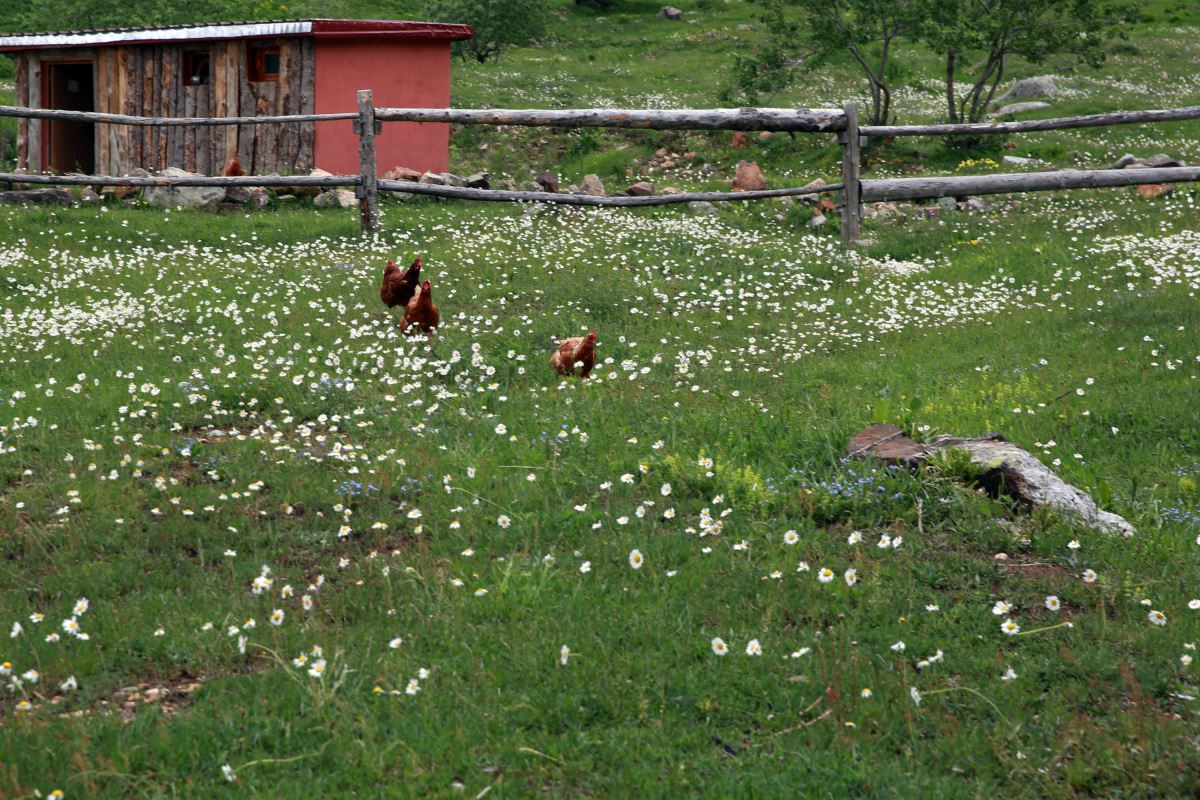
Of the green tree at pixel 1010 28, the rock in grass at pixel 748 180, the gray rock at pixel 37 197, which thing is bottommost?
the gray rock at pixel 37 197

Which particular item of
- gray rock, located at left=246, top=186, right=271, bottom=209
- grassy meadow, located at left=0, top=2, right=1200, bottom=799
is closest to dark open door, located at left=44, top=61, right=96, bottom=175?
gray rock, located at left=246, top=186, right=271, bottom=209

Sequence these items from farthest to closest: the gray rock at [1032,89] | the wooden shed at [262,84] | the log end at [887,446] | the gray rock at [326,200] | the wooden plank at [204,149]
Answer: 1. the gray rock at [1032,89]
2. the wooden plank at [204,149]
3. the wooden shed at [262,84]
4. the gray rock at [326,200]
5. the log end at [887,446]

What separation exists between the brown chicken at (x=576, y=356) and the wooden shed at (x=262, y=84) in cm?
1298

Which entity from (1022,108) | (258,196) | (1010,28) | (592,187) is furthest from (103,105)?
(1022,108)

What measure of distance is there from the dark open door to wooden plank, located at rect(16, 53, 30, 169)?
1.40ft

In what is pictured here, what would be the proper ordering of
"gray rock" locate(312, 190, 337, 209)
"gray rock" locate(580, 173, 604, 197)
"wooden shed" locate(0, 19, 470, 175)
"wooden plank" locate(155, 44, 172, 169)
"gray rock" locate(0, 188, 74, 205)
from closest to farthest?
"gray rock" locate(0, 188, 74, 205), "gray rock" locate(312, 190, 337, 209), "gray rock" locate(580, 173, 604, 197), "wooden shed" locate(0, 19, 470, 175), "wooden plank" locate(155, 44, 172, 169)

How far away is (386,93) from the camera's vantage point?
2150 centimetres

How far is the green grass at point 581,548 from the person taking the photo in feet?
13.6

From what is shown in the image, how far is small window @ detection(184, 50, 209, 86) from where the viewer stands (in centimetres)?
2192

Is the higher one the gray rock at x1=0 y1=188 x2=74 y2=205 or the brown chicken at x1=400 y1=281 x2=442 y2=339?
the gray rock at x1=0 y1=188 x2=74 y2=205

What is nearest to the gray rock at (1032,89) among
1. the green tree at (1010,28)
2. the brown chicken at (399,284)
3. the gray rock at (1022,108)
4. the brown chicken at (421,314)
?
the gray rock at (1022,108)

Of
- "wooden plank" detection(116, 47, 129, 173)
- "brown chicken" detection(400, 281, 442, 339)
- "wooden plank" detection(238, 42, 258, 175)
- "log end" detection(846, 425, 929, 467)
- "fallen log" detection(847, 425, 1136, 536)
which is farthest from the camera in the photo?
"wooden plank" detection(116, 47, 129, 173)

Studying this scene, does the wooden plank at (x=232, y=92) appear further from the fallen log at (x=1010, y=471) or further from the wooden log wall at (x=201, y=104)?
the fallen log at (x=1010, y=471)

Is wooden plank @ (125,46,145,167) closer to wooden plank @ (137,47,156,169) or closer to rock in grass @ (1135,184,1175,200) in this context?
wooden plank @ (137,47,156,169)
